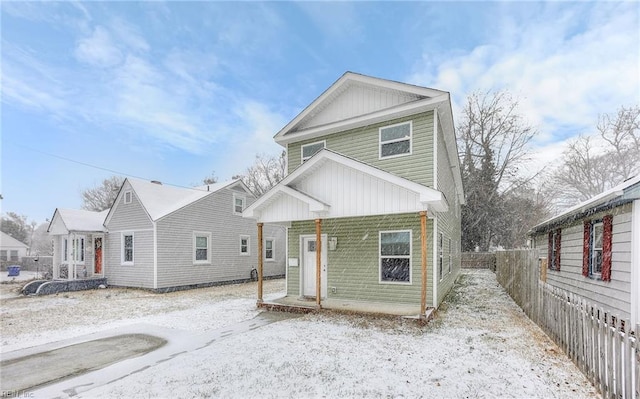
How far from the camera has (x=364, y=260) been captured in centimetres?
966

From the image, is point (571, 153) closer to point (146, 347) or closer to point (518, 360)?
point (518, 360)

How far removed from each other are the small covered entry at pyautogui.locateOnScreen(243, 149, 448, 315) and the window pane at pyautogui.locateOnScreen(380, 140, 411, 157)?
1.84m

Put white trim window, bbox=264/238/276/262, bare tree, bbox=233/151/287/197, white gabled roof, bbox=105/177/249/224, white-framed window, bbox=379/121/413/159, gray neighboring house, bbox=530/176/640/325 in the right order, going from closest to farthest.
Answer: gray neighboring house, bbox=530/176/640/325, white-framed window, bbox=379/121/413/159, white gabled roof, bbox=105/177/249/224, white trim window, bbox=264/238/276/262, bare tree, bbox=233/151/287/197

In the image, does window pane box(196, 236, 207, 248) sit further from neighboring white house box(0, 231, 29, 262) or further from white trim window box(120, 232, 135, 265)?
neighboring white house box(0, 231, 29, 262)

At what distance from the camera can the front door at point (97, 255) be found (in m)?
15.9

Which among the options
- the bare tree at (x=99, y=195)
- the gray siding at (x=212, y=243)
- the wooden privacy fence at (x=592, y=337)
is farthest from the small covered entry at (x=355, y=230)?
the bare tree at (x=99, y=195)

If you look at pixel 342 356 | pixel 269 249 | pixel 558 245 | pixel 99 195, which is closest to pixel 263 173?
pixel 269 249

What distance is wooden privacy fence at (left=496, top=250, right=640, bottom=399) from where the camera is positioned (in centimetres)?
345

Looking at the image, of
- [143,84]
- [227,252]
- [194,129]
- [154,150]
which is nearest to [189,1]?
[143,84]

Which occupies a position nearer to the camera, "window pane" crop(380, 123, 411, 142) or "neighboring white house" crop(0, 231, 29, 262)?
"window pane" crop(380, 123, 411, 142)

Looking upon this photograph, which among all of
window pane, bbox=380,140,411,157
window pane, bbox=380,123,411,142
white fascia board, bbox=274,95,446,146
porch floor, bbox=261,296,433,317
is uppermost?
white fascia board, bbox=274,95,446,146

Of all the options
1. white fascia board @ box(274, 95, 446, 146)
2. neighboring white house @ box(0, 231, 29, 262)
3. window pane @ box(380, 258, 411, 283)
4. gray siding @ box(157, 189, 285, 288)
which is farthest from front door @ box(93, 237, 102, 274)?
neighboring white house @ box(0, 231, 29, 262)

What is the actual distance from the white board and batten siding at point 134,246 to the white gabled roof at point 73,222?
2.51ft

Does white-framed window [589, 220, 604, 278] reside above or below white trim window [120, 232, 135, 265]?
above
